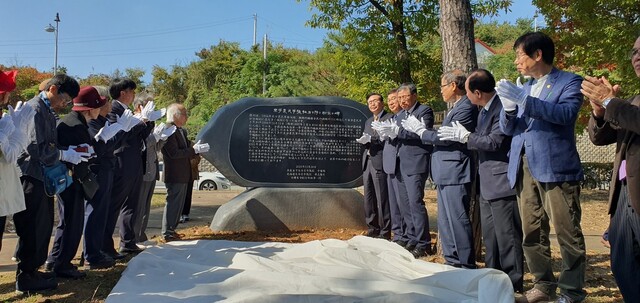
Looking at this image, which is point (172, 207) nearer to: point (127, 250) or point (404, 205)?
point (127, 250)

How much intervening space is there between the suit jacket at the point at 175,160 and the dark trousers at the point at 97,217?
4.75ft

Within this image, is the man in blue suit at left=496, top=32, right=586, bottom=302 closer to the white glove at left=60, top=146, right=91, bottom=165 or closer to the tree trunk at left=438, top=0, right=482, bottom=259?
the tree trunk at left=438, top=0, right=482, bottom=259

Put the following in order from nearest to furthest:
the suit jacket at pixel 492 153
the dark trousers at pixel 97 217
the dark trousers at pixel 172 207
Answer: the suit jacket at pixel 492 153
the dark trousers at pixel 97 217
the dark trousers at pixel 172 207

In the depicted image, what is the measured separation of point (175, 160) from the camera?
620 centimetres

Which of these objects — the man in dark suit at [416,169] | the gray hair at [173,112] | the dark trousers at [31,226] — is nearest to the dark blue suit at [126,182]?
the gray hair at [173,112]

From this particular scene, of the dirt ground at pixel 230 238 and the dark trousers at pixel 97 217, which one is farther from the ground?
the dark trousers at pixel 97 217

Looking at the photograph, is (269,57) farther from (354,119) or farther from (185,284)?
(185,284)

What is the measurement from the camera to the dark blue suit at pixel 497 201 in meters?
3.78

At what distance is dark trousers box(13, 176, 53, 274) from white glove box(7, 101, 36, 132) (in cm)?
42

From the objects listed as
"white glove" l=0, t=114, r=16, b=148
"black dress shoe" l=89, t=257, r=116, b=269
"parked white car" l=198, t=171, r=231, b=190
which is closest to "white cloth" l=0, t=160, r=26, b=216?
"white glove" l=0, t=114, r=16, b=148

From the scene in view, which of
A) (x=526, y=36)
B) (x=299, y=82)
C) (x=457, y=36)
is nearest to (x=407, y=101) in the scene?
(x=457, y=36)

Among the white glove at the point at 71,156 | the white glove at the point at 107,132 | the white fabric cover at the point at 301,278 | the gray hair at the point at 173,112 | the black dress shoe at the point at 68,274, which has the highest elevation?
the gray hair at the point at 173,112

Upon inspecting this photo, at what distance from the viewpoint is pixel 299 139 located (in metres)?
6.99

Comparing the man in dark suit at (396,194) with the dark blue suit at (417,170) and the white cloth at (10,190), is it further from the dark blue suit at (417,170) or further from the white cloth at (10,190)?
the white cloth at (10,190)
